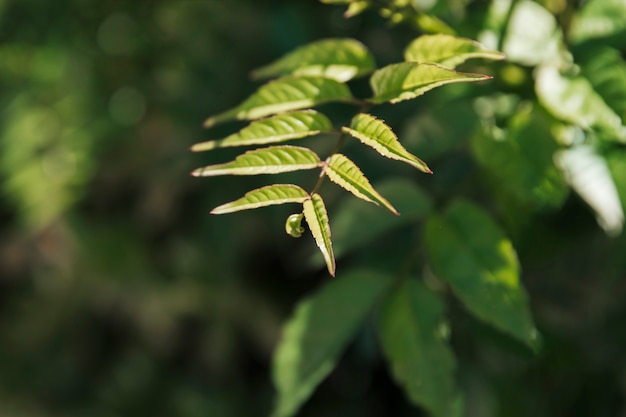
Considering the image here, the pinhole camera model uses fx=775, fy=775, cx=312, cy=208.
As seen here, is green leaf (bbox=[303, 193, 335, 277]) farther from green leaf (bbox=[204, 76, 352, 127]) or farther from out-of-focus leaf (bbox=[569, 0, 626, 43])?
out-of-focus leaf (bbox=[569, 0, 626, 43])

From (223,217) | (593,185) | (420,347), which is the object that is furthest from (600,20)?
(223,217)

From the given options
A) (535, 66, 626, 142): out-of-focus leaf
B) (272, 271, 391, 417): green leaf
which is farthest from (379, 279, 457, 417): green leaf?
(535, 66, 626, 142): out-of-focus leaf

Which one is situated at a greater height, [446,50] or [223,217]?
[446,50]

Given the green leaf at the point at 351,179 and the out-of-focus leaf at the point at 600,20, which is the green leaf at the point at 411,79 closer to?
the green leaf at the point at 351,179

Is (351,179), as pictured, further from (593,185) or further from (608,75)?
(593,185)

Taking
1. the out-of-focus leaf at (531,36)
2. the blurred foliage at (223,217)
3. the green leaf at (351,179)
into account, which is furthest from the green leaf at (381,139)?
the out-of-focus leaf at (531,36)
